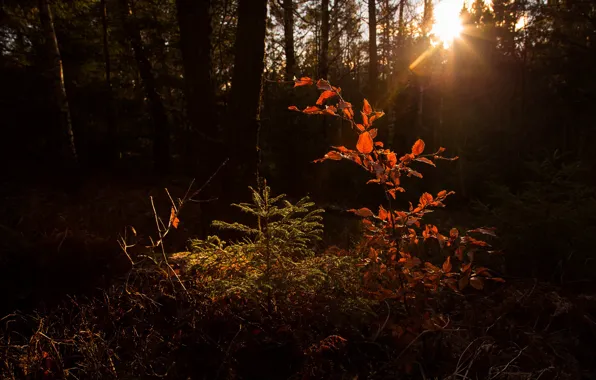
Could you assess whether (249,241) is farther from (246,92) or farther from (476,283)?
(246,92)

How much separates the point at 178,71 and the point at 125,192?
5.37 m

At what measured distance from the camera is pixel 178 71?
1296cm

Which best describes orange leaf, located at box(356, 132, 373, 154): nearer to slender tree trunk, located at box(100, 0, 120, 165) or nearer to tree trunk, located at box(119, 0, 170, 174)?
slender tree trunk, located at box(100, 0, 120, 165)

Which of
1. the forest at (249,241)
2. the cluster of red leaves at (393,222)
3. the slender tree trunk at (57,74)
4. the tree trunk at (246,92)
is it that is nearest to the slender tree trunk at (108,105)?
the forest at (249,241)

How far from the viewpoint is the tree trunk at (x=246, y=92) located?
12.5 feet

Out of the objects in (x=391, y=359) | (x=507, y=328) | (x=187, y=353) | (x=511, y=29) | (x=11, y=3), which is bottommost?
(x=507, y=328)

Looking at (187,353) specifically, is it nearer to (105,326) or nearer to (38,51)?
(105,326)

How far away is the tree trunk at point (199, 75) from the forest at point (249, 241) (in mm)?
19

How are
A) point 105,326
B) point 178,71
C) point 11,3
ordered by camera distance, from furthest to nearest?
1. point 178,71
2. point 11,3
3. point 105,326

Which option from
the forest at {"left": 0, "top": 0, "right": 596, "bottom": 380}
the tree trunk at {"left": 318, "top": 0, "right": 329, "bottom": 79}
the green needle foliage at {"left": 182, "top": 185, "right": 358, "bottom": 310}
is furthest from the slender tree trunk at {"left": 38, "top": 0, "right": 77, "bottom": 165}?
the green needle foliage at {"left": 182, "top": 185, "right": 358, "bottom": 310}

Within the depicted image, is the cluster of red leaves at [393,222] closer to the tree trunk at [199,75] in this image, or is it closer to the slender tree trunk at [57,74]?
the tree trunk at [199,75]

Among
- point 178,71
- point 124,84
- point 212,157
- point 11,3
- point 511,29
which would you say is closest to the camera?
point 212,157

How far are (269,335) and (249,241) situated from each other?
72cm

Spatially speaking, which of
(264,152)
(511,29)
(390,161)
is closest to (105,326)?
(390,161)
